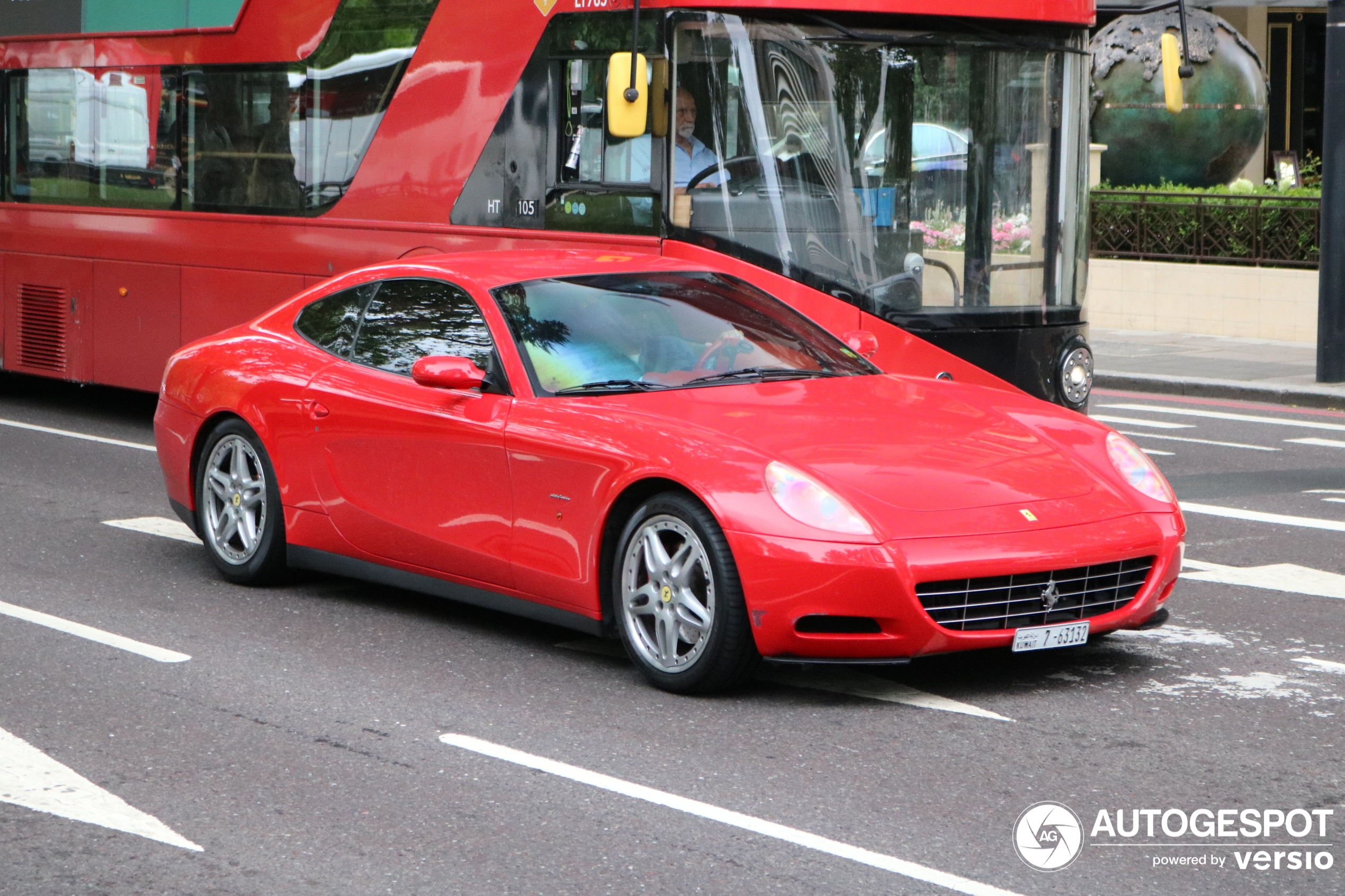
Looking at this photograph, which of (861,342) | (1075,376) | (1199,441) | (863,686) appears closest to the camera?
(863,686)

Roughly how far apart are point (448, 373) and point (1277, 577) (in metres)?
3.78

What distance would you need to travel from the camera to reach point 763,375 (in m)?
6.92

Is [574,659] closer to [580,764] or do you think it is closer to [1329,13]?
[580,764]

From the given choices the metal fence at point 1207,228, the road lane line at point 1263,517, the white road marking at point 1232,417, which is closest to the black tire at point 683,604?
the road lane line at point 1263,517

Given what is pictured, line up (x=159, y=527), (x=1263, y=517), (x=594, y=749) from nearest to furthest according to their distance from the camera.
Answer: (x=594, y=749), (x=159, y=527), (x=1263, y=517)

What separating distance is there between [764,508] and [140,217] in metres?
8.70

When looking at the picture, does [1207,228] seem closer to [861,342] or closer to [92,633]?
[861,342]

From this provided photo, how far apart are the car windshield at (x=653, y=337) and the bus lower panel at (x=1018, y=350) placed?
267 centimetres

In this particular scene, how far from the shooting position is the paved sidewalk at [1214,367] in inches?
647

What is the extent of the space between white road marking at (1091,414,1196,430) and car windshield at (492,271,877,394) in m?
7.30

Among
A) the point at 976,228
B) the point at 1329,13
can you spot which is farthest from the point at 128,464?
the point at 1329,13

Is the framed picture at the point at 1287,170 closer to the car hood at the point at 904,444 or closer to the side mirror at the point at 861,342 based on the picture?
the side mirror at the point at 861,342

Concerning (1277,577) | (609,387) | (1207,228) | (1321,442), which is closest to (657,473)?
(609,387)

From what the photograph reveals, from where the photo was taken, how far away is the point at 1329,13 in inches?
656
